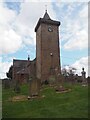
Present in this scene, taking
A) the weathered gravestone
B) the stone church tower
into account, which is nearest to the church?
the stone church tower

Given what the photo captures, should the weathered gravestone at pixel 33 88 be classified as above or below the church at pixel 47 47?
below

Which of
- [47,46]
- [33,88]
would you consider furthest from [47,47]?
[33,88]

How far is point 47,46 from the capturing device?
146 feet

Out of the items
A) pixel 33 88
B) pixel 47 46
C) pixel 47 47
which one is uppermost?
pixel 47 46

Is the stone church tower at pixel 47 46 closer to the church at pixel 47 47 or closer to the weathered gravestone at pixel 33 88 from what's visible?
the church at pixel 47 47

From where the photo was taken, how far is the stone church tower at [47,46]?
141ft

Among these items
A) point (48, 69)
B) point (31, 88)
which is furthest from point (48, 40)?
point (31, 88)

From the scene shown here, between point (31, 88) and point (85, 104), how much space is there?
17.6 feet

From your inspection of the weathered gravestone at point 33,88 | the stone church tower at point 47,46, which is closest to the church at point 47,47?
the stone church tower at point 47,46

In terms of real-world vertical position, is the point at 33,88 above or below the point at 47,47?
below

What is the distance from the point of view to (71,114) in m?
10.8

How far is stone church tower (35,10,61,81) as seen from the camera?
43.1 metres

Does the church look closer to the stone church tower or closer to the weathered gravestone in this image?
the stone church tower

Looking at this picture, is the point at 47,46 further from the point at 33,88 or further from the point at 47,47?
the point at 33,88
